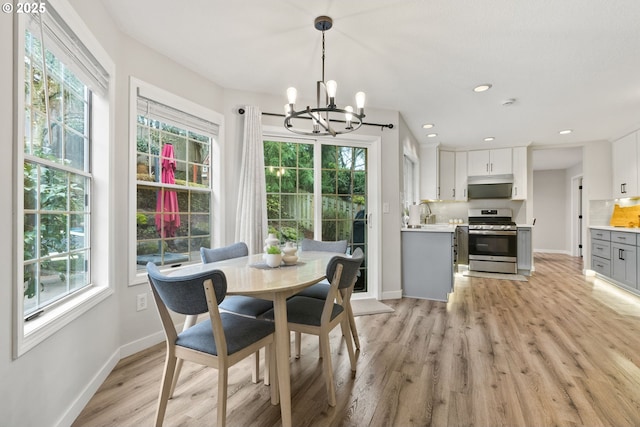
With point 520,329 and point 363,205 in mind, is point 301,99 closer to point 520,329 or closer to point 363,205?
point 363,205

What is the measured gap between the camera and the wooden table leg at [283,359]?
4.89 feet

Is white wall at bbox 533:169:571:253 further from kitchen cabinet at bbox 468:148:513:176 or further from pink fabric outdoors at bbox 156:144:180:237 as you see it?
pink fabric outdoors at bbox 156:144:180:237

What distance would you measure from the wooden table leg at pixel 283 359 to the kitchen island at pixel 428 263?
2786 mm

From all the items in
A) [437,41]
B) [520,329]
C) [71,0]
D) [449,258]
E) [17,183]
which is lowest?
[520,329]

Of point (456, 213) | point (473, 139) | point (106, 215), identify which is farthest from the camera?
point (456, 213)

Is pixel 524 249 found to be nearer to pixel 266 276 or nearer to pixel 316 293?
pixel 316 293

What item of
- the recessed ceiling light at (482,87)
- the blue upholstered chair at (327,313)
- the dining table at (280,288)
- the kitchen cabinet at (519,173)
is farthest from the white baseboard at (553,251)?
the dining table at (280,288)

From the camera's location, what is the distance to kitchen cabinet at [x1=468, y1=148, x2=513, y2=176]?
18.5ft

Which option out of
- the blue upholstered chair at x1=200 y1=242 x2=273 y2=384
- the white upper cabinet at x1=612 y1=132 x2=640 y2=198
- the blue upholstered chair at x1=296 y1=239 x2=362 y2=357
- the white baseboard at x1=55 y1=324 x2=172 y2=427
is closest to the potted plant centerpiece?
the blue upholstered chair at x1=200 y1=242 x2=273 y2=384

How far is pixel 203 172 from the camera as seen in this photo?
10.1ft

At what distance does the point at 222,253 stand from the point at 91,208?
0.93 meters

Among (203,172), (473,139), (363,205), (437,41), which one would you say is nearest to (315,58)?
(437,41)

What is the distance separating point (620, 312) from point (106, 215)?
5.12 metres

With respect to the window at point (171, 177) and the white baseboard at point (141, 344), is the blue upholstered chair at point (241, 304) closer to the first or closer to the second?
the window at point (171, 177)
